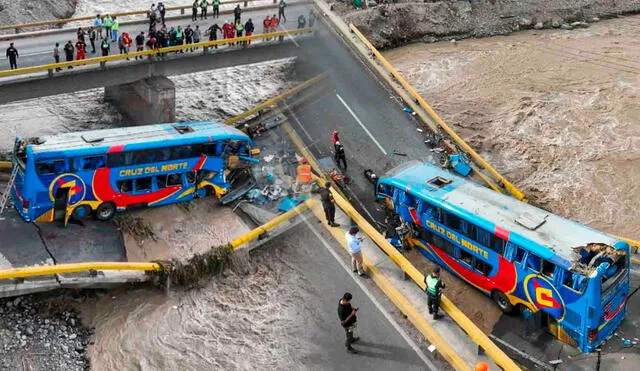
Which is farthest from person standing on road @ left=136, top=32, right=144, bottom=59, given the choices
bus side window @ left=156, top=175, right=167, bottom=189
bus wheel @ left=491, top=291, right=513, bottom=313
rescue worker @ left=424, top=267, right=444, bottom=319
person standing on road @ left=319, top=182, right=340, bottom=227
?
rescue worker @ left=424, top=267, right=444, bottom=319

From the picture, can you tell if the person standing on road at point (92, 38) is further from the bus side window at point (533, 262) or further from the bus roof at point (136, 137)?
the bus side window at point (533, 262)

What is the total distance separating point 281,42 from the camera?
105 feet

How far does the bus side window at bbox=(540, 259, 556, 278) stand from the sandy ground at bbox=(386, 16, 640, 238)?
9409 millimetres

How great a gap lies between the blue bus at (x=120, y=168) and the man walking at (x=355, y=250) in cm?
909

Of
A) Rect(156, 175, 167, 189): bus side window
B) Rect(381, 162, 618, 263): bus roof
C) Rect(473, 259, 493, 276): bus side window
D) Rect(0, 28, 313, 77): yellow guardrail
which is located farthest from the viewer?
Rect(0, 28, 313, 77): yellow guardrail

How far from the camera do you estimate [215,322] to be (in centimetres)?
1825

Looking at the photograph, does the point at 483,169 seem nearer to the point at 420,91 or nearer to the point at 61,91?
the point at 420,91

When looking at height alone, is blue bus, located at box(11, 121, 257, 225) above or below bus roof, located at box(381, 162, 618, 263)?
below

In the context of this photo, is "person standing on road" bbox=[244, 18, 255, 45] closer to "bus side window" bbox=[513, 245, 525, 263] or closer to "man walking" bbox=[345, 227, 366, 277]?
"man walking" bbox=[345, 227, 366, 277]

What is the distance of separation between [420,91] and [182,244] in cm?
1732

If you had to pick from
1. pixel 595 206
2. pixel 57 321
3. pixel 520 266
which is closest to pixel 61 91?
pixel 57 321

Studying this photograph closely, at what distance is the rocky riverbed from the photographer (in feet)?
52.4

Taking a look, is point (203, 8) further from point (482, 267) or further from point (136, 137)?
point (482, 267)

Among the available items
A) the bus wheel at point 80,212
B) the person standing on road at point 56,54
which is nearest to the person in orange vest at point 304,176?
the bus wheel at point 80,212
